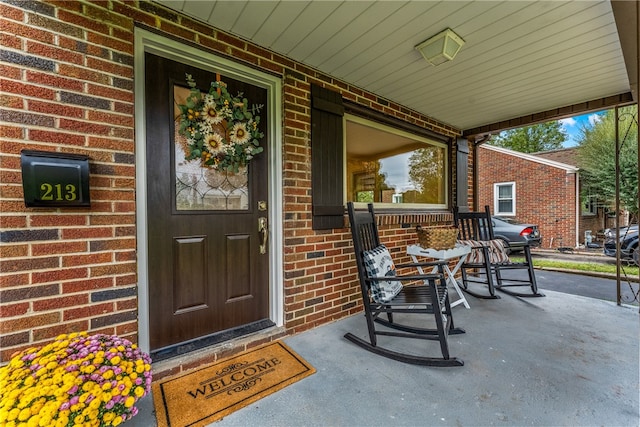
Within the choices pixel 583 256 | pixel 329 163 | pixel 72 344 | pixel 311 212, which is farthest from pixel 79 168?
pixel 583 256

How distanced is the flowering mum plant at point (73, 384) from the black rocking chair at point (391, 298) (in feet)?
4.58

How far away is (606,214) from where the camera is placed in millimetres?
9055

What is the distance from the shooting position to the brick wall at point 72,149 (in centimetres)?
123

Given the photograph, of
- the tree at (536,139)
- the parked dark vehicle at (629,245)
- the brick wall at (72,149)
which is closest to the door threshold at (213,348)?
the brick wall at (72,149)

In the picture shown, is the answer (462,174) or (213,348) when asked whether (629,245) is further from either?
(213,348)

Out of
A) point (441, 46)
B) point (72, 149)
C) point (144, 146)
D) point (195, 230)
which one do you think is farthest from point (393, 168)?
point (72, 149)

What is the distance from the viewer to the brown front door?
172 cm

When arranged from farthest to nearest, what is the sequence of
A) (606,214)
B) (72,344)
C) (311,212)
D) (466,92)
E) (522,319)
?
(606,214)
(466,92)
(522,319)
(311,212)
(72,344)

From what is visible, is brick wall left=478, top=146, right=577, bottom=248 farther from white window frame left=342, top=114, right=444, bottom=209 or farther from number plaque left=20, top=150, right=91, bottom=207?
number plaque left=20, top=150, right=91, bottom=207

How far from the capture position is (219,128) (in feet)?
6.38

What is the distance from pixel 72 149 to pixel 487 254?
369 cm

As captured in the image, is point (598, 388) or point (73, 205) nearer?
point (73, 205)

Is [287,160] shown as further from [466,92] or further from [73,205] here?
[466,92]

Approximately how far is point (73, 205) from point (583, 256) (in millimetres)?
9840
